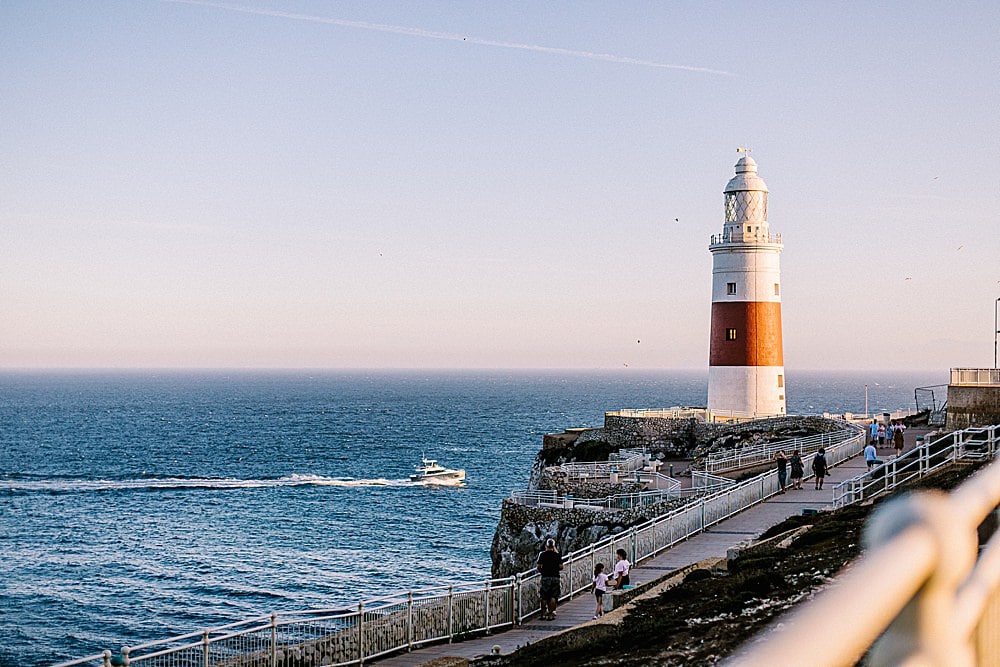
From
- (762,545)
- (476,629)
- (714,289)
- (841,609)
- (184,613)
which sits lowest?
(184,613)

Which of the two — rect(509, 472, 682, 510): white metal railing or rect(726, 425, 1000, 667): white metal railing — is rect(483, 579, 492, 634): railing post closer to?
rect(509, 472, 682, 510): white metal railing

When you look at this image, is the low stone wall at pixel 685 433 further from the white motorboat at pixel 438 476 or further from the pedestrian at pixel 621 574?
the pedestrian at pixel 621 574

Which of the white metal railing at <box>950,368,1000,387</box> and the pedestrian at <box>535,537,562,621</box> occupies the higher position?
the white metal railing at <box>950,368,1000,387</box>

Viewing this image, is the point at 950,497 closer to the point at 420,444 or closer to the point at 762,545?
the point at 762,545

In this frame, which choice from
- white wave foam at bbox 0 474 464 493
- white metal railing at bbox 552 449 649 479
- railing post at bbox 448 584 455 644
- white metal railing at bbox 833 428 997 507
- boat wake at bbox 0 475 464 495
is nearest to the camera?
railing post at bbox 448 584 455 644

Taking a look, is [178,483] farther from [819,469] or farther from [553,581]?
[553,581]

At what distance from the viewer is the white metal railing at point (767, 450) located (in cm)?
3450

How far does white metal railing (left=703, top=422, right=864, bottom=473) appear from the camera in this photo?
34.5 m

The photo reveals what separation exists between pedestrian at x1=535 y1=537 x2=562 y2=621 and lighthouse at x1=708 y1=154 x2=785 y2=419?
31.2 metres

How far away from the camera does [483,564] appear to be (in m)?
40.3

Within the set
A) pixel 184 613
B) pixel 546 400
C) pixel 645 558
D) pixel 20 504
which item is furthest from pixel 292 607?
pixel 546 400

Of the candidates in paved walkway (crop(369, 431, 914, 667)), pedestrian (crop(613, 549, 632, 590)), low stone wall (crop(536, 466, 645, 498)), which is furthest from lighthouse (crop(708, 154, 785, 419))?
pedestrian (crop(613, 549, 632, 590))

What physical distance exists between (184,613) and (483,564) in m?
11.1

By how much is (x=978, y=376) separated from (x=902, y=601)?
3435 centimetres
